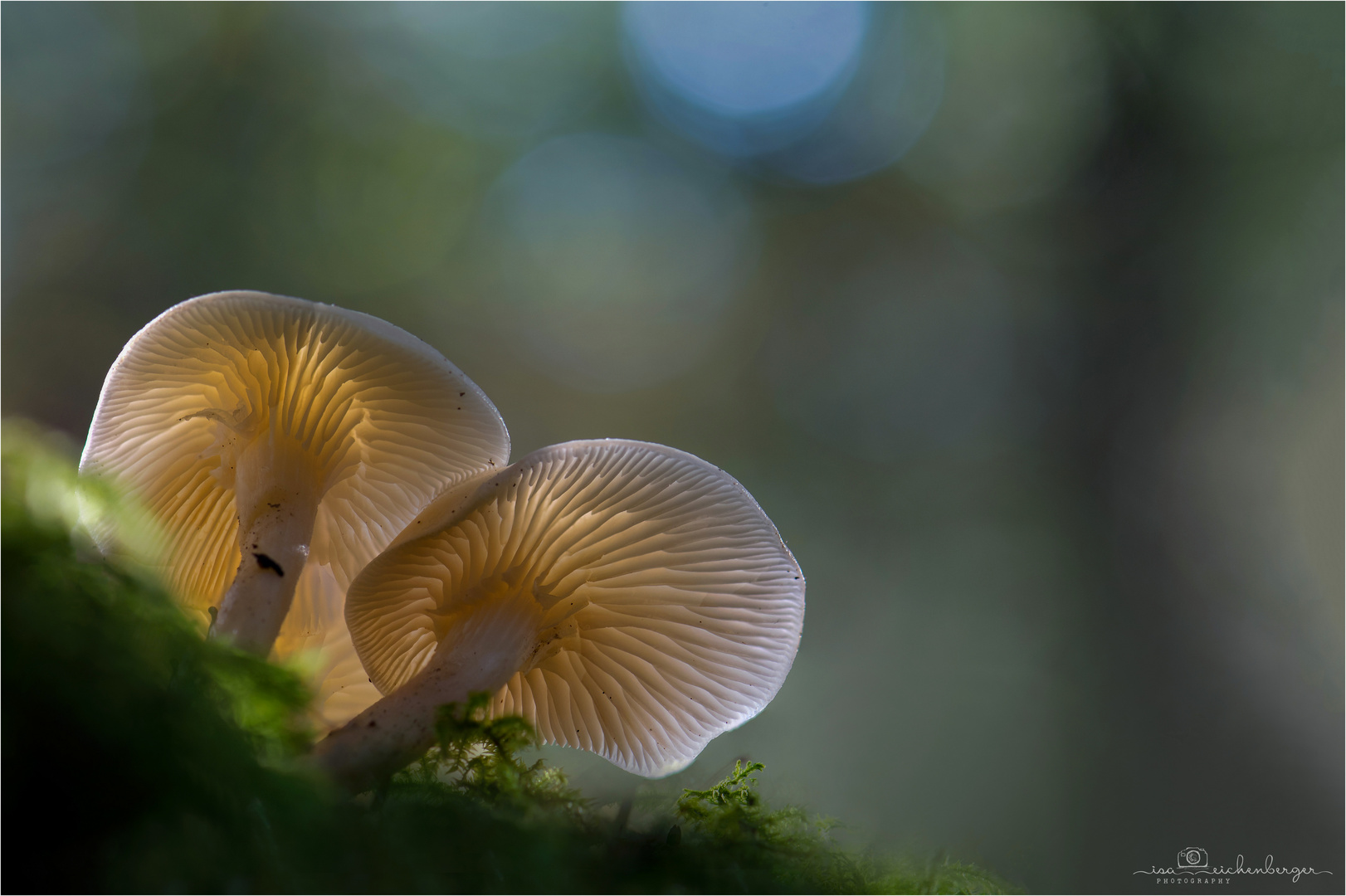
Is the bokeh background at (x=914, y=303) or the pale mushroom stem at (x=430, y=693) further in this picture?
the bokeh background at (x=914, y=303)

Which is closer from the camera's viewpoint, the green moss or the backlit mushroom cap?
the green moss

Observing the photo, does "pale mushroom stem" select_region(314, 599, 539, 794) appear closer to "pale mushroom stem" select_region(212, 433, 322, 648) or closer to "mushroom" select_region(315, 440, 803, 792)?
"mushroom" select_region(315, 440, 803, 792)

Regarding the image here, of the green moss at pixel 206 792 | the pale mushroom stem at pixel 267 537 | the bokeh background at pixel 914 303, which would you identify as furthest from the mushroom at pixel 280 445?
the bokeh background at pixel 914 303

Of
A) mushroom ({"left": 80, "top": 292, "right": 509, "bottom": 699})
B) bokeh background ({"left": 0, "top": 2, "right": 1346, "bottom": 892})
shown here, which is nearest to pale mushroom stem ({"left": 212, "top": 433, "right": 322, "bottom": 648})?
mushroom ({"left": 80, "top": 292, "right": 509, "bottom": 699})

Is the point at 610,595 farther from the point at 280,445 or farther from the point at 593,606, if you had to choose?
the point at 280,445

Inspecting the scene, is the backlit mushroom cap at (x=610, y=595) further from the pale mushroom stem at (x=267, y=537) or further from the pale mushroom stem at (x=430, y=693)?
the pale mushroom stem at (x=267, y=537)

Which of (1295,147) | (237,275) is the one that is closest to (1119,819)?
(1295,147)
